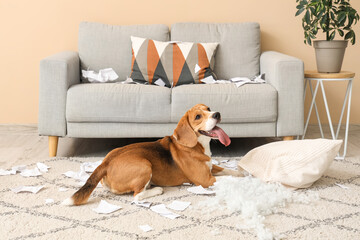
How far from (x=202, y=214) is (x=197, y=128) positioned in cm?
43

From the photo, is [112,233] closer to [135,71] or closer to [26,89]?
[135,71]

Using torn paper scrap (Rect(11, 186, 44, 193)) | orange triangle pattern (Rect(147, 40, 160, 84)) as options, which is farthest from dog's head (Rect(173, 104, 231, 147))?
orange triangle pattern (Rect(147, 40, 160, 84))

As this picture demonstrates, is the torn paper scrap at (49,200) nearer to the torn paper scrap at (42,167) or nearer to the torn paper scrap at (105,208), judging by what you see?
the torn paper scrap at (105,208)

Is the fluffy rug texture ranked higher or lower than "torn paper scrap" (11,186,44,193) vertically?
higher

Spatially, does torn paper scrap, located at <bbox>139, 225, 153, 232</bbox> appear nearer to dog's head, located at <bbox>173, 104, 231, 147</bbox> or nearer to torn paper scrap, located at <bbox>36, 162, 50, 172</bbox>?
dog's head, located at <bbox>173, 104, 231, 147</bbox>

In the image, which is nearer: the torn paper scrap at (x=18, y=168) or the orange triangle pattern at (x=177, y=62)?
the torn paper scrap at (x=18, y=168)

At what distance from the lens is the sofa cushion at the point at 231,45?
3230 millimetres

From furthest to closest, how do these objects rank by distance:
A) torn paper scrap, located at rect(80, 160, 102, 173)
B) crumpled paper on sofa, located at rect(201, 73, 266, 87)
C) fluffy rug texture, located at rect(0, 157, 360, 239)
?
crumpled paper on sofa, located at rect(201, 73, 266, 87) < torn paper scrap, located at rect(80, 160, 102, 173) < fluffy rug texture, located at rect(0, 157, 360, 239)

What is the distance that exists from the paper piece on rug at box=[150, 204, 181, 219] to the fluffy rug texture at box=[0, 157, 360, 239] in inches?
0.8

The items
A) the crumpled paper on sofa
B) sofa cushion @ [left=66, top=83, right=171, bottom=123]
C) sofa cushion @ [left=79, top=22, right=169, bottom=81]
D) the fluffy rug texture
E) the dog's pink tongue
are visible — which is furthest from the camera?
sofa cushion @ [left=79, top=22, right=169, bottom=81]

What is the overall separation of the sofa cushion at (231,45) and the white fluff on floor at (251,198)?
1269mm

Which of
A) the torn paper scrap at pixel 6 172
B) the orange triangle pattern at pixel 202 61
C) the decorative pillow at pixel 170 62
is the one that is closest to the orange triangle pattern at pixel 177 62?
the decorative pillow at pixel 170 62

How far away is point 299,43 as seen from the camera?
3.54 meters

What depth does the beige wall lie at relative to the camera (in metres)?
3.45
